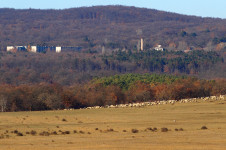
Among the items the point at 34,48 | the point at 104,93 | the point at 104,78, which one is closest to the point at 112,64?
the point at 34,48

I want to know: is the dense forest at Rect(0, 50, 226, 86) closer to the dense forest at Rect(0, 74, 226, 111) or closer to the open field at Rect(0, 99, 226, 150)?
the dense forest at Rect(0, 74, 226, 111)

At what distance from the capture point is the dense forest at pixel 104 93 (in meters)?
64.0

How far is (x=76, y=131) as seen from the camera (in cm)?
3450

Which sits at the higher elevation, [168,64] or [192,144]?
[192,144]

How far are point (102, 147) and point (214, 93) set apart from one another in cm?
5462

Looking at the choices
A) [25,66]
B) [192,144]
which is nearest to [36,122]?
[192,144]

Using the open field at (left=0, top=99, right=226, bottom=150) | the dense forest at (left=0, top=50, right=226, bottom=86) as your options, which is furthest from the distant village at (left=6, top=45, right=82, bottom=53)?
the open field at (left=0, top=99, right=226, bottom=150)

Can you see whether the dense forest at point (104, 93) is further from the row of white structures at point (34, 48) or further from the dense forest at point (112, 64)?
the row of white structures at point (34, 48)

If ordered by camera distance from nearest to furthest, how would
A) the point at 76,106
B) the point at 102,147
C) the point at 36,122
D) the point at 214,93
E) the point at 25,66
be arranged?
the point at 102,147 → the point at 36,122 → the point at 76,106 → the point at 214,93 → the point at 25,66

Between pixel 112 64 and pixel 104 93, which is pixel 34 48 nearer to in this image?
pixel 112 64

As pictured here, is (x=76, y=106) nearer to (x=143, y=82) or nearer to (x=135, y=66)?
(x=143, y=82)

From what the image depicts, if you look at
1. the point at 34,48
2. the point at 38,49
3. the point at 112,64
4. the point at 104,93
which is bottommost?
the point at 112,64

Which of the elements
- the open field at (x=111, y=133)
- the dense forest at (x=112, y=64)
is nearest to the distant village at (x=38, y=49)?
the dense forest at (x=112, y=64)

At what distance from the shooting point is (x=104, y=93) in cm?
7500
